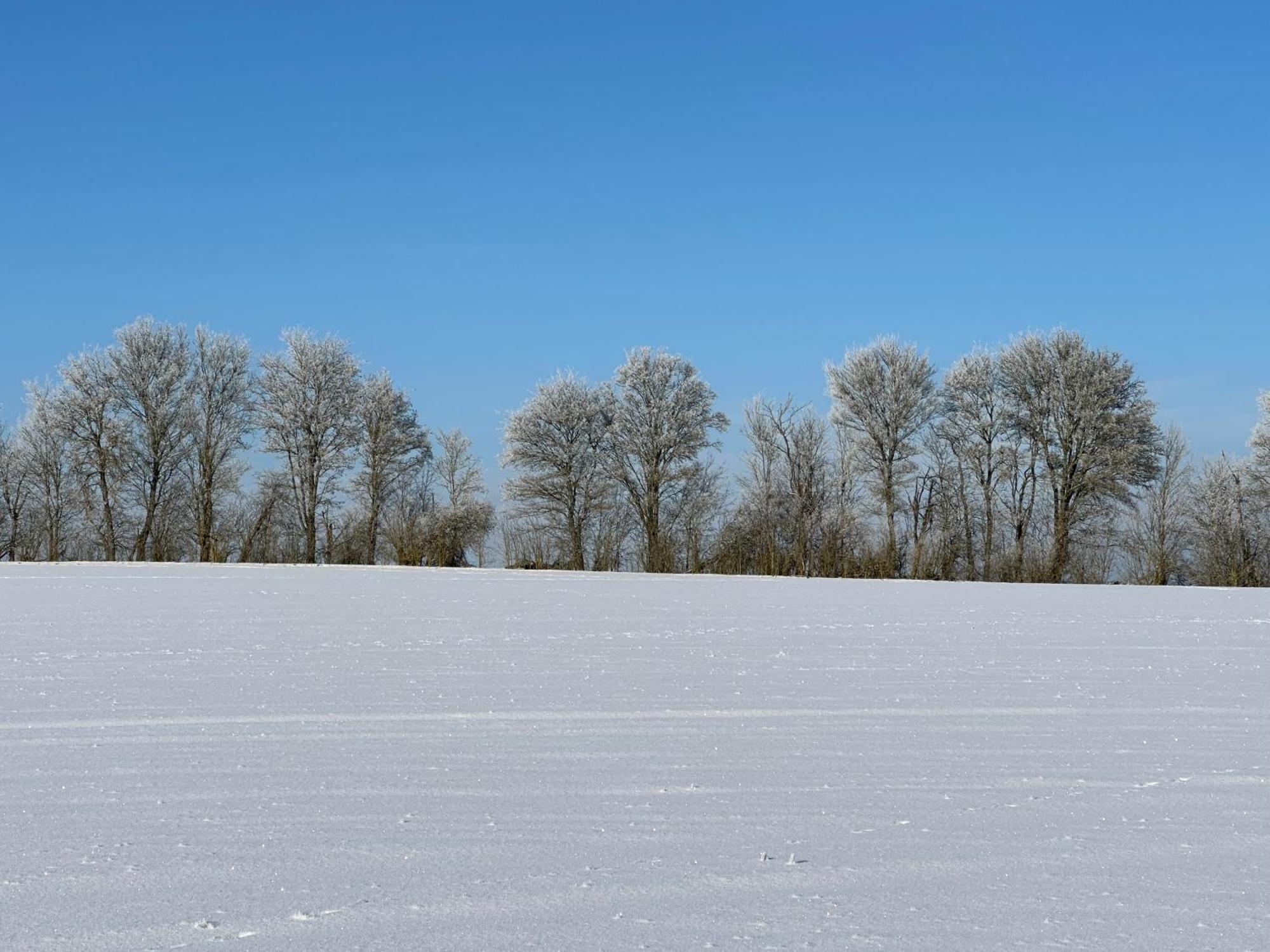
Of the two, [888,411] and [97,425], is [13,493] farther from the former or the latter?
[888,411]

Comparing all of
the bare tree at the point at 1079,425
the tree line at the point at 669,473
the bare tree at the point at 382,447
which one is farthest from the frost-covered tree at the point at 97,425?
the bare tree at the point at 1079,425

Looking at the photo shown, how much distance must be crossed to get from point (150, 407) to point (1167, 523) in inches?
1177

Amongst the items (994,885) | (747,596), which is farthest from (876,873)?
(747,596)

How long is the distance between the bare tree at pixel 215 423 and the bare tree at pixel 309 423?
0.66 metres

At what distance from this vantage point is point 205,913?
86.6 inches

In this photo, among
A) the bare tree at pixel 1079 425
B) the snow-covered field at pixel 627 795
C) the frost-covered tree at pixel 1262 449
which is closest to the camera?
the snow-covered field at pixel 627 795

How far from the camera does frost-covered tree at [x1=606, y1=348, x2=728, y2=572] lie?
107ft

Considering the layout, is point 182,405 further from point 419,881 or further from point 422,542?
point 419,881

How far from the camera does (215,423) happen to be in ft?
103

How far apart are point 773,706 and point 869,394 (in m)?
27.3

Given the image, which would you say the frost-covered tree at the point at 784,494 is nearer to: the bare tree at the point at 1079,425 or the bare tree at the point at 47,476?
the bare tree at the point at 1079,425

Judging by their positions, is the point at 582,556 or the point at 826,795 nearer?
the point at 826,795

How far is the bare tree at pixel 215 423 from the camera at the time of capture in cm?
3116

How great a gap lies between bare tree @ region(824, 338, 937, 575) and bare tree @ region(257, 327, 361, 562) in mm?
14417
